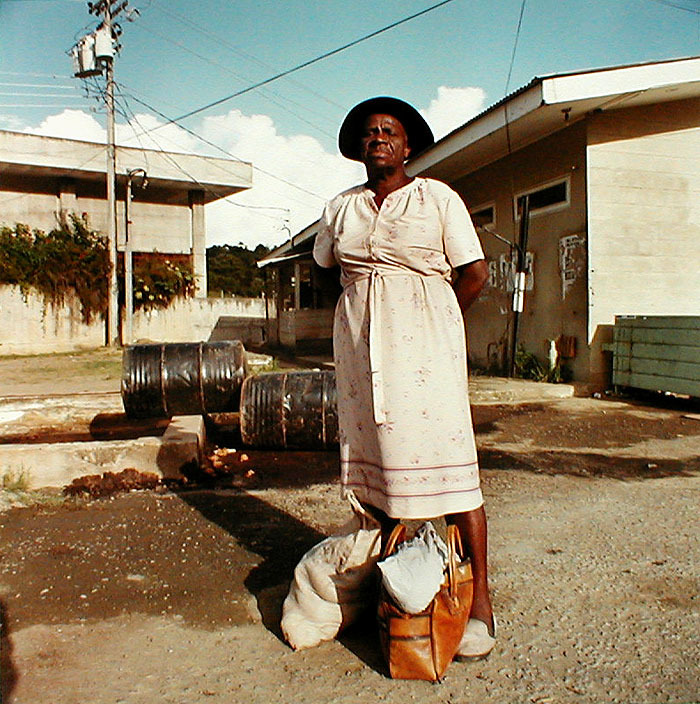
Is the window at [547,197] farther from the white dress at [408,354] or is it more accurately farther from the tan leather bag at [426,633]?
the tan leather bag at [426,633]

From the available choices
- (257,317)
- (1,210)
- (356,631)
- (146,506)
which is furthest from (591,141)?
(1,210)

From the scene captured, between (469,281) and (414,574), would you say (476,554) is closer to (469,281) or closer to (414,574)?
(414,574)

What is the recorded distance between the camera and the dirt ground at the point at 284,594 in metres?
2.03

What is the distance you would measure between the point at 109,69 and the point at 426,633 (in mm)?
21558

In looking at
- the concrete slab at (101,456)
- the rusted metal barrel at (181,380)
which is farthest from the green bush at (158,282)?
the concrete slab at (101,456)

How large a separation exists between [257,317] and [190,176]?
18.6 feet

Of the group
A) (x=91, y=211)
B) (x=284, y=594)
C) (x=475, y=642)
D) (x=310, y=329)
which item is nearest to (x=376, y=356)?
(x=475, y=642)

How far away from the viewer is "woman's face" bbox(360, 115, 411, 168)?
7.79 ft

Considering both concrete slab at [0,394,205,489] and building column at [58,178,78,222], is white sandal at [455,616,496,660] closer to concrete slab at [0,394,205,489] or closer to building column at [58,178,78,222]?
concrete slab at [0,394,205,489]

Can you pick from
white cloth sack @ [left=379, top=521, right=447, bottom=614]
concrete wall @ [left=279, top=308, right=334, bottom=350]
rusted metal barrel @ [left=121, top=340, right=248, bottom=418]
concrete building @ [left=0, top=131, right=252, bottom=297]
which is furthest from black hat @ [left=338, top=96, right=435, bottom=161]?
concrete building @ [left=0, top=131, right=252, bottom=297]

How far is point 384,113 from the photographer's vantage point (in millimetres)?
2408

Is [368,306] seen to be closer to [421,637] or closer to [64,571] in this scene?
[421,637]

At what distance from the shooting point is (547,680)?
2029 mm

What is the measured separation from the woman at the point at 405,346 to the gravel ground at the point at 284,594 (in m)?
0.30
